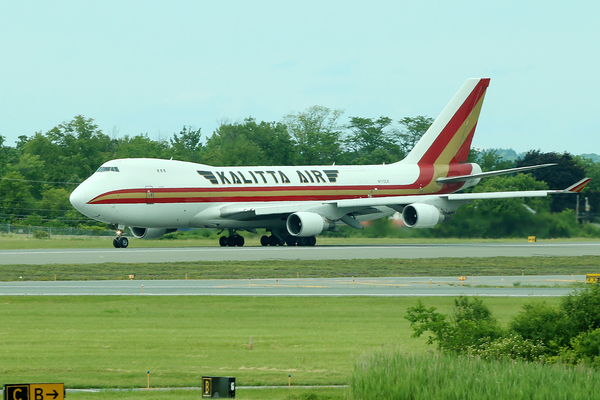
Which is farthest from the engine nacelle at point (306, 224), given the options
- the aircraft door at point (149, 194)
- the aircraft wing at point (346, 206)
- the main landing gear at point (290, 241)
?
the aircraft door at point (149, 194)

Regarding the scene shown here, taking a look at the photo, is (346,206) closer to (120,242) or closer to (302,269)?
(120,242)

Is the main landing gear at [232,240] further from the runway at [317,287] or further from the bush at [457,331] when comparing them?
the bush at [457,331]

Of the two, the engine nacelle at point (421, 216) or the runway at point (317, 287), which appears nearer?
the runway at point (317, 287)

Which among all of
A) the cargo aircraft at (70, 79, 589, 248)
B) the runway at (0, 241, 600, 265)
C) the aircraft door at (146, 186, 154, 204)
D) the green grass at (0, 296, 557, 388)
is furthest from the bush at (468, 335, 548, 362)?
the aircraft door at (146, 186, 154, 204)

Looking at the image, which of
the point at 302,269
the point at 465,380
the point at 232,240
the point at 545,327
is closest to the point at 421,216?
the point at 232,240

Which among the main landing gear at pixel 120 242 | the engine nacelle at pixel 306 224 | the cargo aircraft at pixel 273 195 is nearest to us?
the cargo aircraft at pixel 273 195

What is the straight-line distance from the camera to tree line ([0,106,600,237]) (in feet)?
210

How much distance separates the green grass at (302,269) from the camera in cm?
3956

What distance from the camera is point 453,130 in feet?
222

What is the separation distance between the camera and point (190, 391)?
627 inches

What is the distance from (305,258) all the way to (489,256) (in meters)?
11.0

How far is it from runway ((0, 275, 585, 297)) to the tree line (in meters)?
24.6

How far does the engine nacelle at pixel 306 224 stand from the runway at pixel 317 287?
1848 centimetres

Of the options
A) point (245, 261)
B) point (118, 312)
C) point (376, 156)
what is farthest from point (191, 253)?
point (376, 156)
